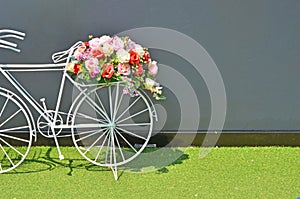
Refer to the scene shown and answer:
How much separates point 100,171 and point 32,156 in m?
0.70

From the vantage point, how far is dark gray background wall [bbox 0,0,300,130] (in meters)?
3.72

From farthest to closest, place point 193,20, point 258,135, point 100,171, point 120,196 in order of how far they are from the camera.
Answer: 1. point 258,135
2. point 193,20
3. point 100,171
4. point 120,196

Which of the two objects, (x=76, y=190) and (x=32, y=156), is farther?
(x=32, y=156)

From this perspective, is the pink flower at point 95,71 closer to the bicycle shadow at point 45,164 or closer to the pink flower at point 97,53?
the pink flower at point 97,53

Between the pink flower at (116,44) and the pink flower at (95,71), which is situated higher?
the pink flower at (116,44)

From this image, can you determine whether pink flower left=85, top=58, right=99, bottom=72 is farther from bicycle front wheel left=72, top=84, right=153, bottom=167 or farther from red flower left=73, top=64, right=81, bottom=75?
bicycle front wheel left=72, top=84, right=153, bottom=167

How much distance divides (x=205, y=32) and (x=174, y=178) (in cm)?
131

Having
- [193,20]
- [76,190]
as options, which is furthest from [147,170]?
[193,20]

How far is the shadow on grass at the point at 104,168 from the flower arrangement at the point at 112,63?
0.71 metres

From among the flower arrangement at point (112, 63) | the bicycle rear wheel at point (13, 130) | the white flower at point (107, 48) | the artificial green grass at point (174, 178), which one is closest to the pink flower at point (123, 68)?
the flower arrangement at point (112, 63)

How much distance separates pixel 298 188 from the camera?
3230mm

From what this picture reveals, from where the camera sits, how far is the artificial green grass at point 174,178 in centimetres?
317

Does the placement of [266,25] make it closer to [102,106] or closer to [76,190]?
[102,106]

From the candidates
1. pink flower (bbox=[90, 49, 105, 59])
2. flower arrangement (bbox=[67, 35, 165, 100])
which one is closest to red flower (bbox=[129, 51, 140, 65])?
flower arrangement (bbox=[67, 35, 165, 100])
